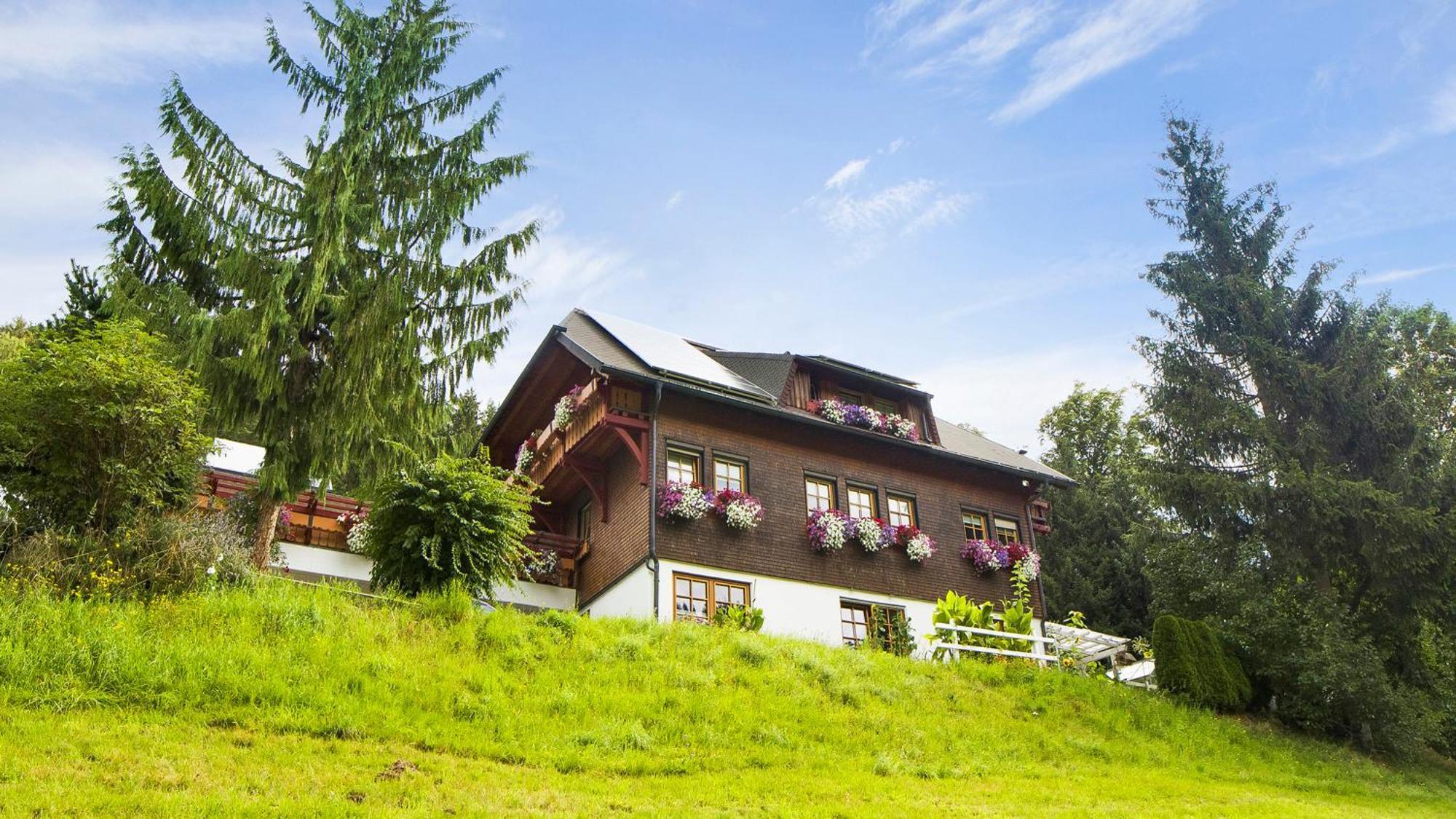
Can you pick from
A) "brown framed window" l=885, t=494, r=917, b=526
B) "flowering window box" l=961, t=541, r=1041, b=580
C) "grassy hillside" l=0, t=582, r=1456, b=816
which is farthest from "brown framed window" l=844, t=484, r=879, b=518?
"grassy hillside" l=0, t=582, r=1456, b=816

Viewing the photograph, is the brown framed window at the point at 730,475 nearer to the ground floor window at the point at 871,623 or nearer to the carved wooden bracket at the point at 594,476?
the carved wooden bracket at the point at 594,476

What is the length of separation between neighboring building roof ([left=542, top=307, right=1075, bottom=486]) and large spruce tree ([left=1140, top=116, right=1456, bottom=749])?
3.47 metres

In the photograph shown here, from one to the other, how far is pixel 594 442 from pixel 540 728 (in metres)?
10.2

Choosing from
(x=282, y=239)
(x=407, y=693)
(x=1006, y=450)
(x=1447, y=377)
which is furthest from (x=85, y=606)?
(x=1447, y=377)

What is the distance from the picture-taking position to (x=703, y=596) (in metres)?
20.0

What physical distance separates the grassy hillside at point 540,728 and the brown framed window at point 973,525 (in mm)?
6733

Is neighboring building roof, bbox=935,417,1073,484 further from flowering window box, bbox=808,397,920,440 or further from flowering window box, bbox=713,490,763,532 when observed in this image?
flowering window box, bbox=713,490,763,532

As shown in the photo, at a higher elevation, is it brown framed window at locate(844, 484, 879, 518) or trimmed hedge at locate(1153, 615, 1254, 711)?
brown framed window at locate(844, 484, 879, 518)

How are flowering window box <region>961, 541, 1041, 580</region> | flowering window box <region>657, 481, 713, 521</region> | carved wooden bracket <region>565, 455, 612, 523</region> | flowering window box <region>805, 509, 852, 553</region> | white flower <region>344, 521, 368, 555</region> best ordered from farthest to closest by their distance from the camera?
flowering window box <region>961, 541, 1041, 580</region> → carved wooden bracket <region>565, 455, 612, 523</region> → flowering window box <region>805, 509, 852, 553</region> → flowering window box <region>657, 481, 713, 521</region> → white flower <region>344, 521, 368, 555</region>

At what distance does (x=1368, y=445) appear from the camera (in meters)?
22.5

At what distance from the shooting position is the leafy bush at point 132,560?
12.7 metres

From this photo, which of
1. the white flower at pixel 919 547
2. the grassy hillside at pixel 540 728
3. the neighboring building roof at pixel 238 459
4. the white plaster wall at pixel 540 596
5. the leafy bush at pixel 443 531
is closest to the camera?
the grassy hillside at pixel 540 728

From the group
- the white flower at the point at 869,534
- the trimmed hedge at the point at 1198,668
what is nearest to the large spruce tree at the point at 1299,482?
the trimmed hedge at the point at 1198,668

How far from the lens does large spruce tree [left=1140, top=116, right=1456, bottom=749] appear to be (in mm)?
20281
